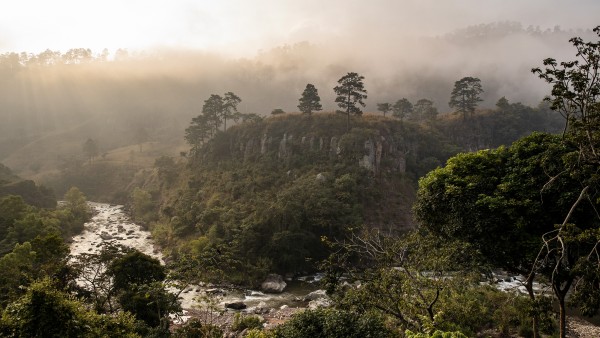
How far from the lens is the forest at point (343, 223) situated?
14672 mm

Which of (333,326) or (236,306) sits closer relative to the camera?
(333,326)

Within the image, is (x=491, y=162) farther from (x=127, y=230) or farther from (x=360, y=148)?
(x=127, y=230)

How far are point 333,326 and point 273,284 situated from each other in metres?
27.9

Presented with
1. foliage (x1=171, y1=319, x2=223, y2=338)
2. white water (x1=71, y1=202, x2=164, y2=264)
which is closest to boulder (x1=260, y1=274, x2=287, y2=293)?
foliage (x1=171, y1=319, x2=223, y2=338)

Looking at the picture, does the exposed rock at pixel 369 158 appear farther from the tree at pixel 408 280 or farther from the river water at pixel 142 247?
the tree at pixel 408 280

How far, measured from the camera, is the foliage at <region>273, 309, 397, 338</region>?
16688mm

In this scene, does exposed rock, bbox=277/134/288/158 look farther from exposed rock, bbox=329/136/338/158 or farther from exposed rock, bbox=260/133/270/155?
exposed rock, bbox=329/136/338/158

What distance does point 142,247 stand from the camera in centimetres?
6031

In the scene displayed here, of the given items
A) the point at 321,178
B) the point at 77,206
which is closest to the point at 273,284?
the point at 321,178

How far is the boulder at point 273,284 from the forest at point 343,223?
930mm

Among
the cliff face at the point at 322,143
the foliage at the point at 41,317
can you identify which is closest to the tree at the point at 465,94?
the cliff face at the point at 322,143

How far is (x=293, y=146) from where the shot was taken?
77000 mm

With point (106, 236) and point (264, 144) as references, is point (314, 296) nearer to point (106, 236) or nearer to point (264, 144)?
point (106, 236)

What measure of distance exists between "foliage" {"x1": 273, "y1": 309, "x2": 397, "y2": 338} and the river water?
32.8ft
